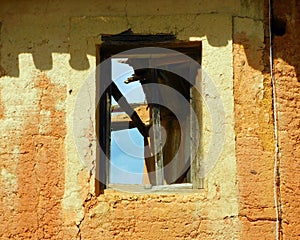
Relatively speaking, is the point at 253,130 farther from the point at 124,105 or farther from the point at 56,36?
the point at 124,105

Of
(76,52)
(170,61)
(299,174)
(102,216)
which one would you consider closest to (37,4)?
(76,52)

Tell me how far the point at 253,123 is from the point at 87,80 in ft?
4.09

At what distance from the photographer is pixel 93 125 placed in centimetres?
484

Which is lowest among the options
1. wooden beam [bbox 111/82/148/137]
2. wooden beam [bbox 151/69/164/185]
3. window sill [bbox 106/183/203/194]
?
window sill [bbox 106/183/203/194]

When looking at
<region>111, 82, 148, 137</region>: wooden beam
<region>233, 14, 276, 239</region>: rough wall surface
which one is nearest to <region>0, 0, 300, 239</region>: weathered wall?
<region>233, 14, 276, 239</region>: rough wall surface

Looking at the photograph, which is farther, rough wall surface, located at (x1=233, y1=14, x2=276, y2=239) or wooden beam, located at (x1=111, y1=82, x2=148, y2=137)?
wooden beam, located at (x1=111, y1=82, x2=148, y2=137)

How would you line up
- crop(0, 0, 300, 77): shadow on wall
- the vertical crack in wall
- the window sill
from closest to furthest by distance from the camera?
the vertical crack in wall → the window sill → crop(0, 0, 300, 77): shadow on wall

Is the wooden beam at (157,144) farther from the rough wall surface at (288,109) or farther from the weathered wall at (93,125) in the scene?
the rough wall surface at (288,109)

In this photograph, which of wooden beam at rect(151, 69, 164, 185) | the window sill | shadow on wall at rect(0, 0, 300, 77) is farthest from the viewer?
wooden beam at rect(151, 69, 164, 185)

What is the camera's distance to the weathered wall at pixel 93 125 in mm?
4602

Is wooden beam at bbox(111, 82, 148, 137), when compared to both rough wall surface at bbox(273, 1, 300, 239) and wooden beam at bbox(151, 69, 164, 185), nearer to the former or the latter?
wooden beam at bbox(151, 69, 164, 185)

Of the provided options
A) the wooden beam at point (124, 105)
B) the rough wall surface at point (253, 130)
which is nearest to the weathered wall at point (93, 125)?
the rough wall surface at point (253, 130)

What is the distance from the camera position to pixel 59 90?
16.1ft

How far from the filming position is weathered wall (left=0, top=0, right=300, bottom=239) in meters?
4.60
